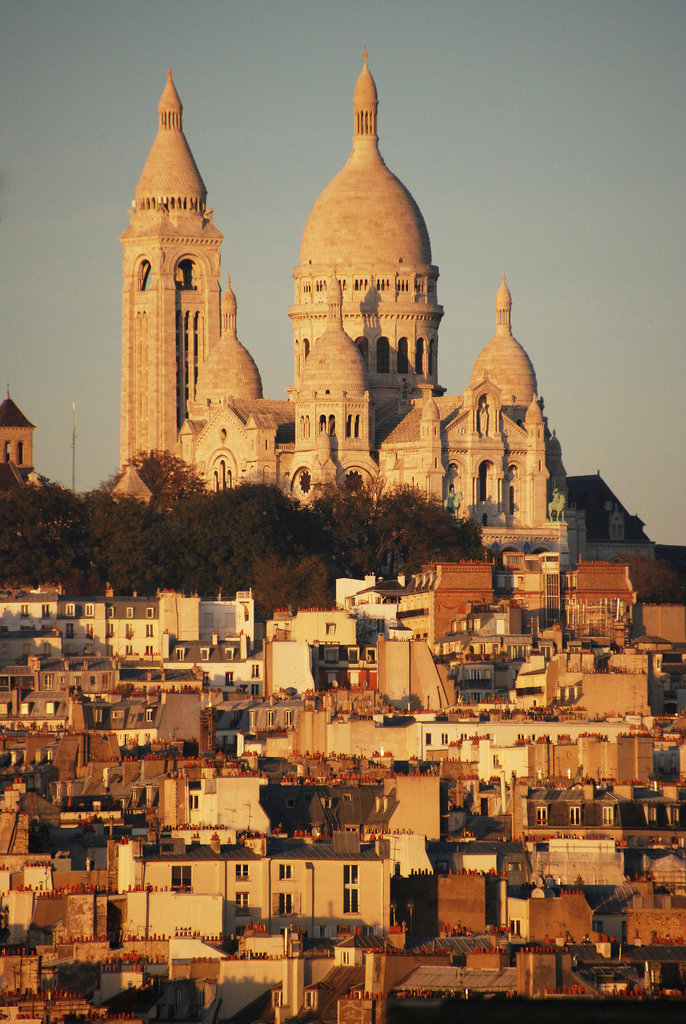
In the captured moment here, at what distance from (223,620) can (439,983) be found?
68.0 m

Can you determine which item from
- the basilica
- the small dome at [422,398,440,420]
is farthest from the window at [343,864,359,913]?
the small dome at [422,398,440,420]

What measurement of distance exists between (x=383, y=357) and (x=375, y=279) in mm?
4113

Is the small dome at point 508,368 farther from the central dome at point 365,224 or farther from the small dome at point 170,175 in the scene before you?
the small dome at point 170,175

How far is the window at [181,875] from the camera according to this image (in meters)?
52.9

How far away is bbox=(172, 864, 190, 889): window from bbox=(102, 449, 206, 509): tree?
293 feet

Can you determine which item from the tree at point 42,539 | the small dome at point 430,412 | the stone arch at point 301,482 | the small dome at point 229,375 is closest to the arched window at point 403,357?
the small dome at point 229,375

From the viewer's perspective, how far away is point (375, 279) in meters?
164

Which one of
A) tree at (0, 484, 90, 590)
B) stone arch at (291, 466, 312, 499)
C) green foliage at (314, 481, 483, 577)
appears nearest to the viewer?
tree at (0, 484, 90, 590)

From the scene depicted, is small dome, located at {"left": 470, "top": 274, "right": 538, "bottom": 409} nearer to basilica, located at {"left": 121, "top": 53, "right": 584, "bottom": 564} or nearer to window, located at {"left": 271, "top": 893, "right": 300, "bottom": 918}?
basilica, located at {"left": 121, "top": 53, "right": 584, "bottom": 564}

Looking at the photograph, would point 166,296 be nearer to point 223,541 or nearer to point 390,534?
point 390,534

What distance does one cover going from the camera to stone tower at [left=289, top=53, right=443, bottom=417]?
536 ft

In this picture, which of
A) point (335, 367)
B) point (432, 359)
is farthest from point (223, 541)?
point (432, 359)

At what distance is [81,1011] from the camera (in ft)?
145

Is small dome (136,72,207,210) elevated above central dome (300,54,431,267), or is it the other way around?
small dome (136,72,207,210)
